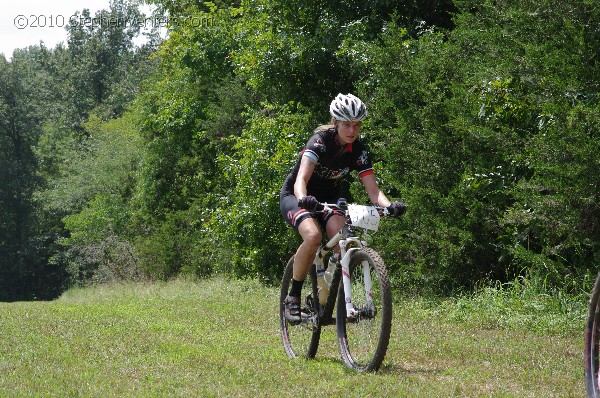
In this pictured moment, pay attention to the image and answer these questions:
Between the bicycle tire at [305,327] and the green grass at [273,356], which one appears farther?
the bicycle tire at [305,327]

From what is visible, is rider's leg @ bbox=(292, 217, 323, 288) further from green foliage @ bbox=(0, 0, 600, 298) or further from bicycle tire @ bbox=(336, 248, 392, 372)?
green foliage @ bbox=(0, 0, 600, 298)

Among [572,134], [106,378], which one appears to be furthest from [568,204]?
[106,378]

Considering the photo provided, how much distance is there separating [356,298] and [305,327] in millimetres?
1032

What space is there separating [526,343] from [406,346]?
1.17 meters

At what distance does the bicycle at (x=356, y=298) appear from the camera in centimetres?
687

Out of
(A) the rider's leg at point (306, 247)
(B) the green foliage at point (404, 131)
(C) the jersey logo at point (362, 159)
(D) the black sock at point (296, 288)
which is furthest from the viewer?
(B) the green foliage at point (404, 131)

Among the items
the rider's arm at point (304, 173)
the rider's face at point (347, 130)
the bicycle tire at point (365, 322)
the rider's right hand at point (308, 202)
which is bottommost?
the bicycle tire at point (365, 322)

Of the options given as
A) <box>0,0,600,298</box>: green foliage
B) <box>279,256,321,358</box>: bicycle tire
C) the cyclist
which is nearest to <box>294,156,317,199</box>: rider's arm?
the cyclist

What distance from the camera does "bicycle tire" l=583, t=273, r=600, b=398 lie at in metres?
5.30

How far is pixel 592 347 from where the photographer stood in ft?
17.7

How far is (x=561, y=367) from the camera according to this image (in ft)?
23.7

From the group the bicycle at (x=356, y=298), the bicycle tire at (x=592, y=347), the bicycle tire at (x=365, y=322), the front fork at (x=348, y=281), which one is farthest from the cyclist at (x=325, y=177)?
the bicycle tire at (x=592, y=347)

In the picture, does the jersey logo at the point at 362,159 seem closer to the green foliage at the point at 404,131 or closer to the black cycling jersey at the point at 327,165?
the black cycling jersey at the point at 327,165

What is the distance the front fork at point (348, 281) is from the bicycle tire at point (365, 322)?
0.03 m
